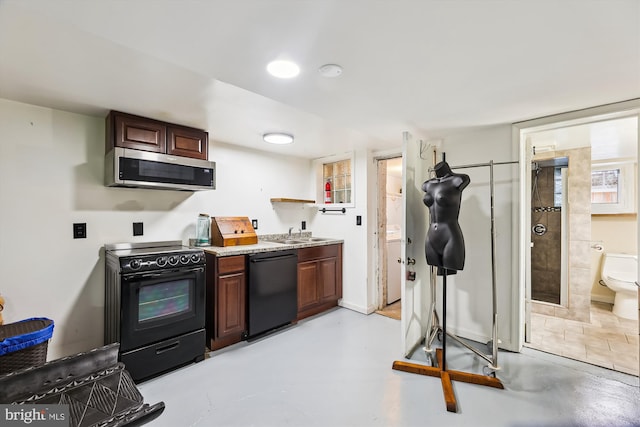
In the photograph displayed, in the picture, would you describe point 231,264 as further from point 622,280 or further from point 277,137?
point 622,280

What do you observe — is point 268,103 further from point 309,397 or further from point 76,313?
point 76,313

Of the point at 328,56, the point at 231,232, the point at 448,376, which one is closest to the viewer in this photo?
the point at 328,56

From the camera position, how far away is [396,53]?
1435 mm

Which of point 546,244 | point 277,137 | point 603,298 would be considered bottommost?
point 603,298

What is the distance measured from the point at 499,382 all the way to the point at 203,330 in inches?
93.1

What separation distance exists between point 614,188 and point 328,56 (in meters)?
4.71

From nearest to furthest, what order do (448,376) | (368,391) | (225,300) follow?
1. (368,391)
2. (448,376)
3. (225,300)

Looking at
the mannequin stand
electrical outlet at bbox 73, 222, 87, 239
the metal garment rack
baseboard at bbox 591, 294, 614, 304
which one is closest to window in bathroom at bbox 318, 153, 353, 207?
the metal garment rack

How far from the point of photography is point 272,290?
301 centimetres

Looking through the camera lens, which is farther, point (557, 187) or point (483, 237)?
point (557, 187)

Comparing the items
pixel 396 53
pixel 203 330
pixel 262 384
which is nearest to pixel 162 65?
pixel 396 53

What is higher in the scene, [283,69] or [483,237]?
[283,69]

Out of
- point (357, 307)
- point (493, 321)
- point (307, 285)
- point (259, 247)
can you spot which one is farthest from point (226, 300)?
point (493, 321)

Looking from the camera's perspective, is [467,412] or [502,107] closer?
[467,412]
